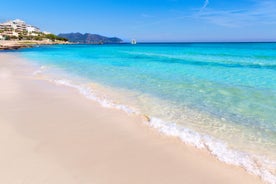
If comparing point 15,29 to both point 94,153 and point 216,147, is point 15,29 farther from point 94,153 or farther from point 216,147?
point 216,147

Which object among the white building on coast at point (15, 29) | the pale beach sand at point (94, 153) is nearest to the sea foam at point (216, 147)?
the pale beach sand at point (94, 153)

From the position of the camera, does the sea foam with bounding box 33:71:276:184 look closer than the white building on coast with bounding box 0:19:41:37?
Yes

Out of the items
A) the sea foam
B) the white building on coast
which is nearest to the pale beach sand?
the sea foam

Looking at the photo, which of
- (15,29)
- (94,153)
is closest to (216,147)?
(94,153)

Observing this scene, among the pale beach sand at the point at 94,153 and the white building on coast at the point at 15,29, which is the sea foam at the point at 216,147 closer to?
the pale beach sand at the point at 94,153

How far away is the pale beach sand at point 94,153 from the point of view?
132 inches

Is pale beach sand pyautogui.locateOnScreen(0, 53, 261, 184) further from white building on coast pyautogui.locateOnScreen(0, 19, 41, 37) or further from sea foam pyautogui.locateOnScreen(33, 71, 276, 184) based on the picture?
white building on coast pyautogui.locateOnScreen(0, 19, 41, 37)

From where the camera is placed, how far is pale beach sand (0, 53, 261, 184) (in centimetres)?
336

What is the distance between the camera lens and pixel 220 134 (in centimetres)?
499

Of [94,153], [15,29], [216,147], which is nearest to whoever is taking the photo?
[94,153]

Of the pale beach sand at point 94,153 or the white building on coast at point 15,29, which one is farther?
the white building on coast at point 15,29

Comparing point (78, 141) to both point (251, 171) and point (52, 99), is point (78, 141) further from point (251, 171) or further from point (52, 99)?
point (52, 99)

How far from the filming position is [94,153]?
13.2ft

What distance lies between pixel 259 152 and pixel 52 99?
6.13 meters
